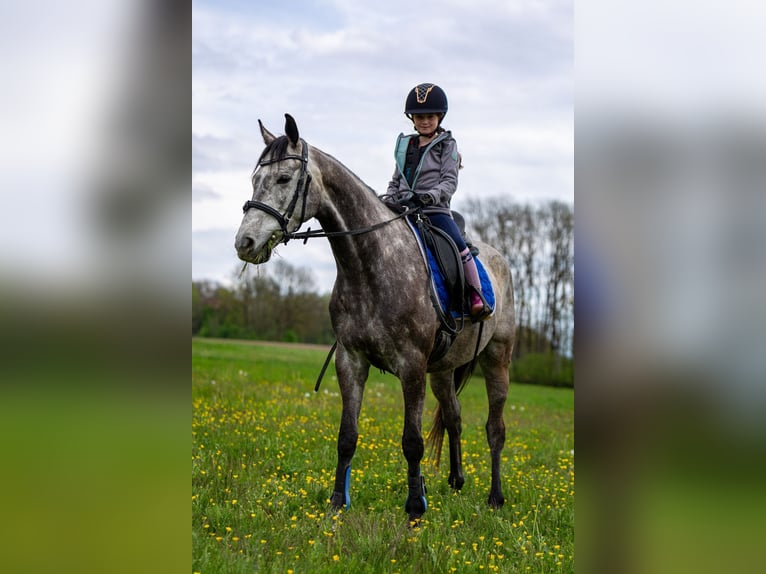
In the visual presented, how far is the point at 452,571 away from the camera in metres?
4.46

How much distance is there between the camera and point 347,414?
5688 mm

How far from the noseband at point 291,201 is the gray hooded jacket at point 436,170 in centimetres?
129

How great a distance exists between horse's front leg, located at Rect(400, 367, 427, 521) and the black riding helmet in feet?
7.49

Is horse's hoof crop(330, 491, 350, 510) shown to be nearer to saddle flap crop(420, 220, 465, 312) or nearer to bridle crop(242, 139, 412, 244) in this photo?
saddle flap crop(420, 220, 465, 312)

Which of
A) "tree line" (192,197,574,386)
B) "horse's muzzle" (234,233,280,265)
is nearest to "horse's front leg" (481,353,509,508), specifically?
"horse's muzzle" (234,233,280,265)

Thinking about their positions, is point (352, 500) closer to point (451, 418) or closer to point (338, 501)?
point (338, 501)

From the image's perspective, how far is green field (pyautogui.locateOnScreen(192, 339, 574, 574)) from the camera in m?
4.59

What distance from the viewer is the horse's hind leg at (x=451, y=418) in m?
7.13

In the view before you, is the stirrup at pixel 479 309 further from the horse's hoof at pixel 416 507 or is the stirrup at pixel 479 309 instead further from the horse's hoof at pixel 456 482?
the horse's hoof at pixel 456 482

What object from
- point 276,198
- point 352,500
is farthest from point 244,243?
point 352,500

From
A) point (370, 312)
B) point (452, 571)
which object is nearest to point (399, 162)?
point (370, 312)

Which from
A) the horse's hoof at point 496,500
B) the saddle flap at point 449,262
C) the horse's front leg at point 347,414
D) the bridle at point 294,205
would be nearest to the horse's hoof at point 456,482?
the horse's hoof at point 496,500
